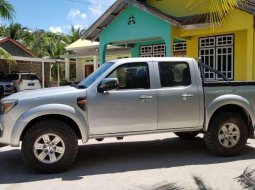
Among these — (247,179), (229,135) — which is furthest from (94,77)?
(247,179)

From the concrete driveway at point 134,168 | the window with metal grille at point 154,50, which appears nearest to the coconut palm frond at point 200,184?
the concrete driveway at point 134,168

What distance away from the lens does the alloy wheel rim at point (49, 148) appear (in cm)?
653

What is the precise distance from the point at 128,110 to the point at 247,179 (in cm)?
227

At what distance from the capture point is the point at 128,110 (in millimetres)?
7027

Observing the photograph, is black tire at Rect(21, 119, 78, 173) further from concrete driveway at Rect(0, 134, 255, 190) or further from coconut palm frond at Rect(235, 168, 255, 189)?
coconut palm frond at Rect(235, 168, 255, 189)

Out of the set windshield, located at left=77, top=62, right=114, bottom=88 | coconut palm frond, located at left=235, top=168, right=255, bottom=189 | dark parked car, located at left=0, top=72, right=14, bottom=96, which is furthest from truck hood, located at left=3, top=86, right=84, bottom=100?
dark parked car, located at left=0, top=72, right=14, bottom=96

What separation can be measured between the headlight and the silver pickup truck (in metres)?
0.02

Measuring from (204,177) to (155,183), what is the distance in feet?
2.75

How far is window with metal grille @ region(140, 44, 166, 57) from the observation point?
19.6 m

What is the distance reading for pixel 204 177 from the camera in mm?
6277

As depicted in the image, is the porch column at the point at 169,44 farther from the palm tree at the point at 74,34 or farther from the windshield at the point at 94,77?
the palm tree at the point at 74,34

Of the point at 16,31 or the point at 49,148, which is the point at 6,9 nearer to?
the point at 49,148

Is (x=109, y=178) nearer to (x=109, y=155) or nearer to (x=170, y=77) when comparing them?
(x=109, y=155)

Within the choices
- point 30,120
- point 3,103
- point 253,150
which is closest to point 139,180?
point 30,120
